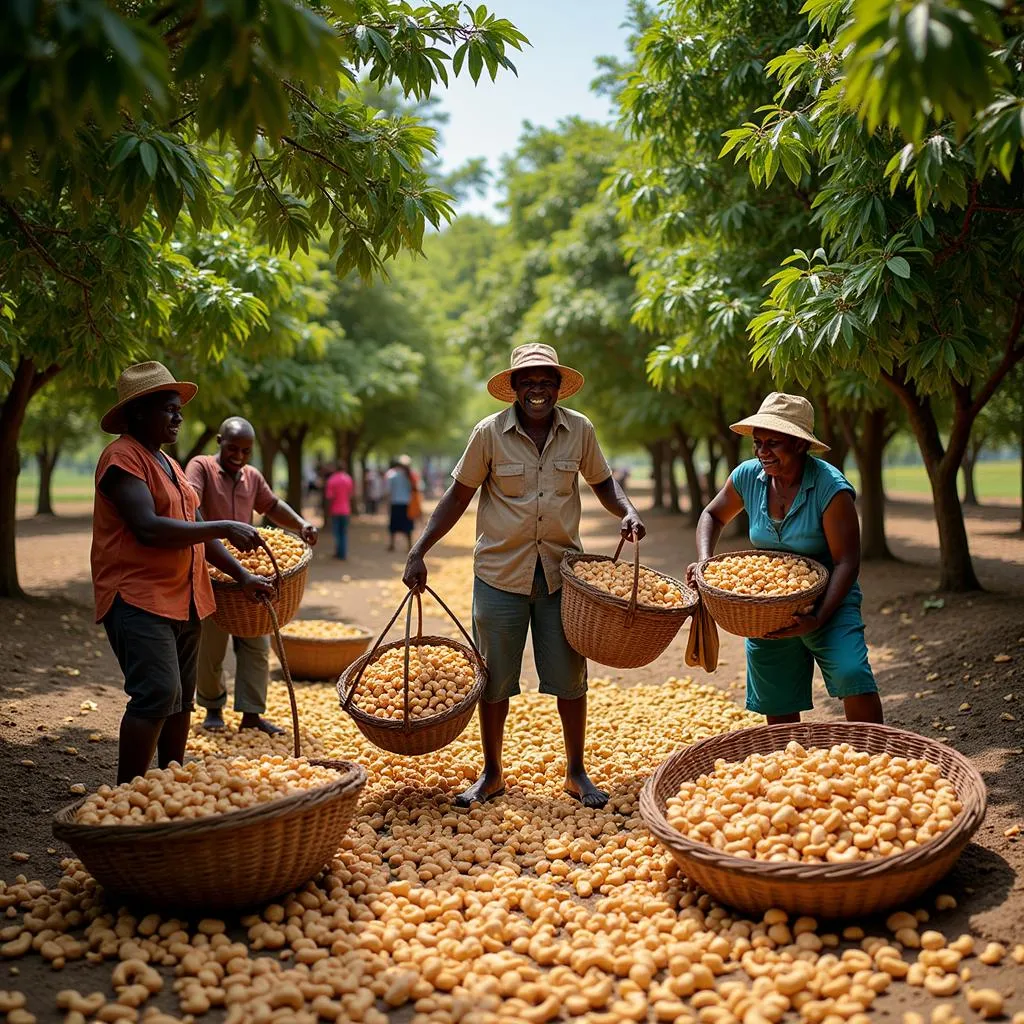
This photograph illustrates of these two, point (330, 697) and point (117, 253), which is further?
point (330, 697)

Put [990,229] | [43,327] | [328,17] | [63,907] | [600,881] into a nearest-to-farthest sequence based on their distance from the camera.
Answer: [63,907], [600,881], [328,17], [990,229], [43,327]

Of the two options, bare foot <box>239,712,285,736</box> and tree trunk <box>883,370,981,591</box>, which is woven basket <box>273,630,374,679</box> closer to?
bare foot <box>239,712,285,736</box>

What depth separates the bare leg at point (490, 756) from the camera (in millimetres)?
4508

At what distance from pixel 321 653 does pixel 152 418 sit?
353 centimetres

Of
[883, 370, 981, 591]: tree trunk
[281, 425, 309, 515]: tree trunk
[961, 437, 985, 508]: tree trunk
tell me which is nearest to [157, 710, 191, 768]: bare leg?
[883, 370, 981, 591]: tree trunk

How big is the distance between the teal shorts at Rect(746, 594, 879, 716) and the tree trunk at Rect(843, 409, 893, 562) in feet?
24.3

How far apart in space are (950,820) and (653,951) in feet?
3.74

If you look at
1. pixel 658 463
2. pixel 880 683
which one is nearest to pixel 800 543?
pixel 880 683

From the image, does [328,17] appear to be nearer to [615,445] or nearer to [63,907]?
[63,907]

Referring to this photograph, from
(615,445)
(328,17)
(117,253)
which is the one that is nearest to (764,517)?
(328,17)

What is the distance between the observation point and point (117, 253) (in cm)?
477

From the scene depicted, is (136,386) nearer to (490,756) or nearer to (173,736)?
(173,736)

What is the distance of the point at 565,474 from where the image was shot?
14.4 ft

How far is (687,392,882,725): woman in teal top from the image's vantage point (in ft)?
13.2
